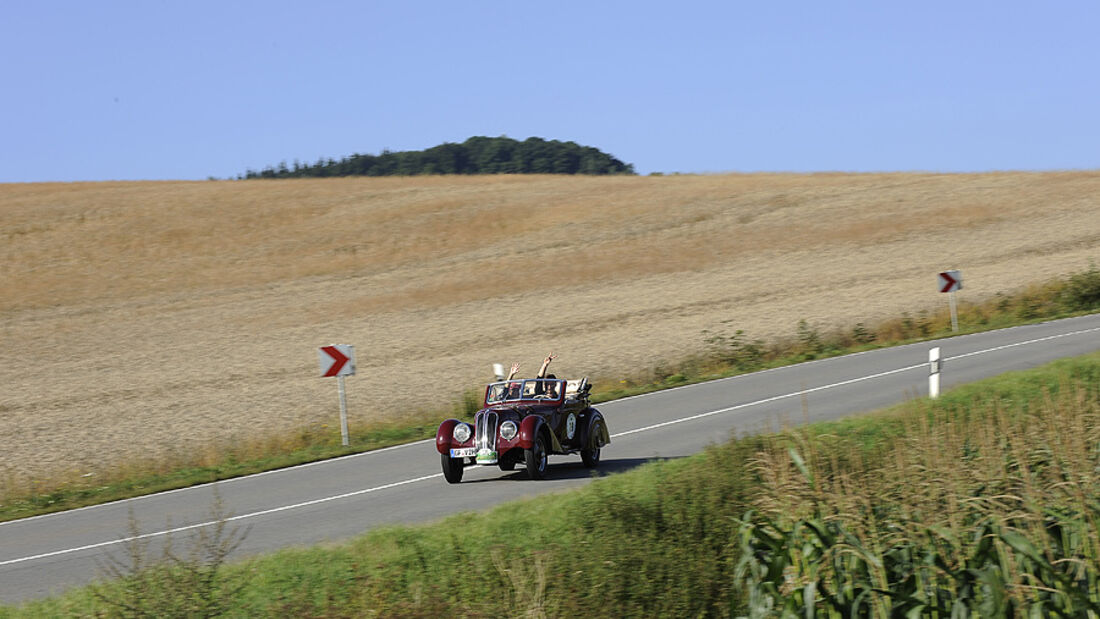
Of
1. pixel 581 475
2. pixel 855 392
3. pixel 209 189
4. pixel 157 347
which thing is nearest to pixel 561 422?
pixel 581 475

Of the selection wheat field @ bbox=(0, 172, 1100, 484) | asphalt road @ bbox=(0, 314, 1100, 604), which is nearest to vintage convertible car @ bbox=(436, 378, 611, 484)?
asphalt road @ bbox=(0, 314, 1100, 604)

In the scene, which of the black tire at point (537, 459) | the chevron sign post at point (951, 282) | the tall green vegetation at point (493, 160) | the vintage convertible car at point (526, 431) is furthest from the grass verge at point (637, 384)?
the tall green vegetation at point (493, 160)

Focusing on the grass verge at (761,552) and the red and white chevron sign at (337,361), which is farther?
the red and white chevron sign at (337,361)

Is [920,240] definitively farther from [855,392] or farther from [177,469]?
[177,469]

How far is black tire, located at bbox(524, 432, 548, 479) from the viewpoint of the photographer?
1497cm

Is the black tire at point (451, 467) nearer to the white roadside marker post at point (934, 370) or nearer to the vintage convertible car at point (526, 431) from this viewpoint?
the vintage convertible car at point (526, 431)

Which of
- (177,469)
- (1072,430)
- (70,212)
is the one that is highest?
(70,212)

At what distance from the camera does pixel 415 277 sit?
47094 mm

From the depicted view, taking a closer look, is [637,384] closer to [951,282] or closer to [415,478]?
[951,282]

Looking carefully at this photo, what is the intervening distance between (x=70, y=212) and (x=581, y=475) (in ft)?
162

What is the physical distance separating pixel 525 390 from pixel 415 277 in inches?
1232

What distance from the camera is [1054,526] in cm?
778

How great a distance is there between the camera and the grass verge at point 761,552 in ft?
24.2

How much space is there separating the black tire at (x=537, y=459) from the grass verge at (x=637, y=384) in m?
5.09
